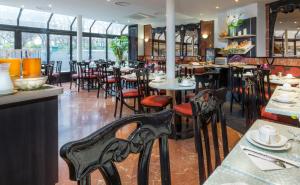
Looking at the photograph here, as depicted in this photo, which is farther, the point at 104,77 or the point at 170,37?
the point at 104,77

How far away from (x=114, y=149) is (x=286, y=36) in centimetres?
967

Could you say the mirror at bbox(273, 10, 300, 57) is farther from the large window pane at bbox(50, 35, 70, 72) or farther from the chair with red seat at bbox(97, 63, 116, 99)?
the large window pane at bbox(50, 35, 70, 72)

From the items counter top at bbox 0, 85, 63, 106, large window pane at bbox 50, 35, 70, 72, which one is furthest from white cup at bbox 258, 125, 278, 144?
large window pane at bbox 50, 35, 70, 72

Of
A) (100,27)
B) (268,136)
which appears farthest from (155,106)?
(100,27)

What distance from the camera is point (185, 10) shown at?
33.1 feet

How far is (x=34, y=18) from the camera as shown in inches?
402

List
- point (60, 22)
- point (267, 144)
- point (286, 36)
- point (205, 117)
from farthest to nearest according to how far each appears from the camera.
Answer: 1. point (60, 22)
2. point (286, 36)
3. point (205, 117)
4. point (267, 144)

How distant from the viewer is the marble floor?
8.29 feet

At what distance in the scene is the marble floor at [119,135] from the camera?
99.5 inches

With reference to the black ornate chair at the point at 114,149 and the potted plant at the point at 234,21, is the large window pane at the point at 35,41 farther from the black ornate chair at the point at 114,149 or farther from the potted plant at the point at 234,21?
the black ornate chair at the point at 114,149

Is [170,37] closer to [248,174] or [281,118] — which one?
[281,118]

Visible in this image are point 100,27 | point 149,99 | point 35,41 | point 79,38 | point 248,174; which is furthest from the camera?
point 100,27

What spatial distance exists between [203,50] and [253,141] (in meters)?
11.9

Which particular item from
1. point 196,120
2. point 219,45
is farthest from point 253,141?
point 219,45
